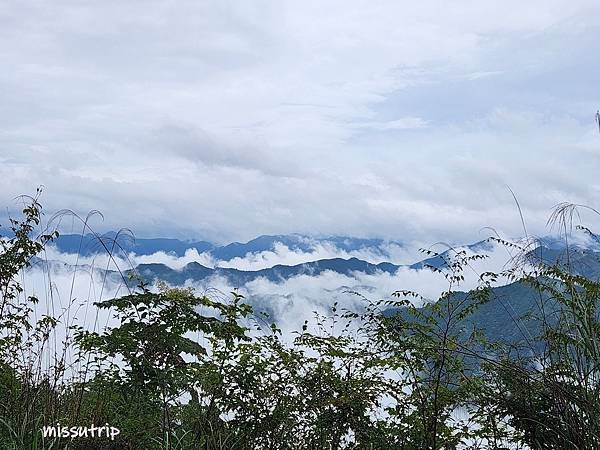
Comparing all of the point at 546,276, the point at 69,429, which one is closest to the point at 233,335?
the point at 69,429

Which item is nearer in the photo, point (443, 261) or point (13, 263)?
point (443, 261)

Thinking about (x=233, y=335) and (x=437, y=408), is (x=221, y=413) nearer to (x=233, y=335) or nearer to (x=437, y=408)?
(x=233, y=335)

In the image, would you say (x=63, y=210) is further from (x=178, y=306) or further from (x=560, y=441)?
(x=560, y=441)

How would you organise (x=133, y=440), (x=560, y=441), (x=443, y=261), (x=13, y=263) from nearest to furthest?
(x=560, y=441) → (x=133, y=440) → (x=443, y=261) → (x=13, y=263)

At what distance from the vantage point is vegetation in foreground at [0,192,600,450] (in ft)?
13.1

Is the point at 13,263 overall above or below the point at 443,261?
below

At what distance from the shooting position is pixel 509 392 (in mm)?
4031

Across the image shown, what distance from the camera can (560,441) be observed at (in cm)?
359

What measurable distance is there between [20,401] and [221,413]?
1319 mm

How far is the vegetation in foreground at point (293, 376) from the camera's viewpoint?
3988mm

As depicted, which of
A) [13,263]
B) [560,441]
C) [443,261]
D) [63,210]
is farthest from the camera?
[13,263]

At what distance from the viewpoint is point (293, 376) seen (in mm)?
4832

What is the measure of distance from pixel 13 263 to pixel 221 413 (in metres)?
2.41

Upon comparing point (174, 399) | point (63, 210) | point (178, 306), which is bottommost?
point (174, 399)
